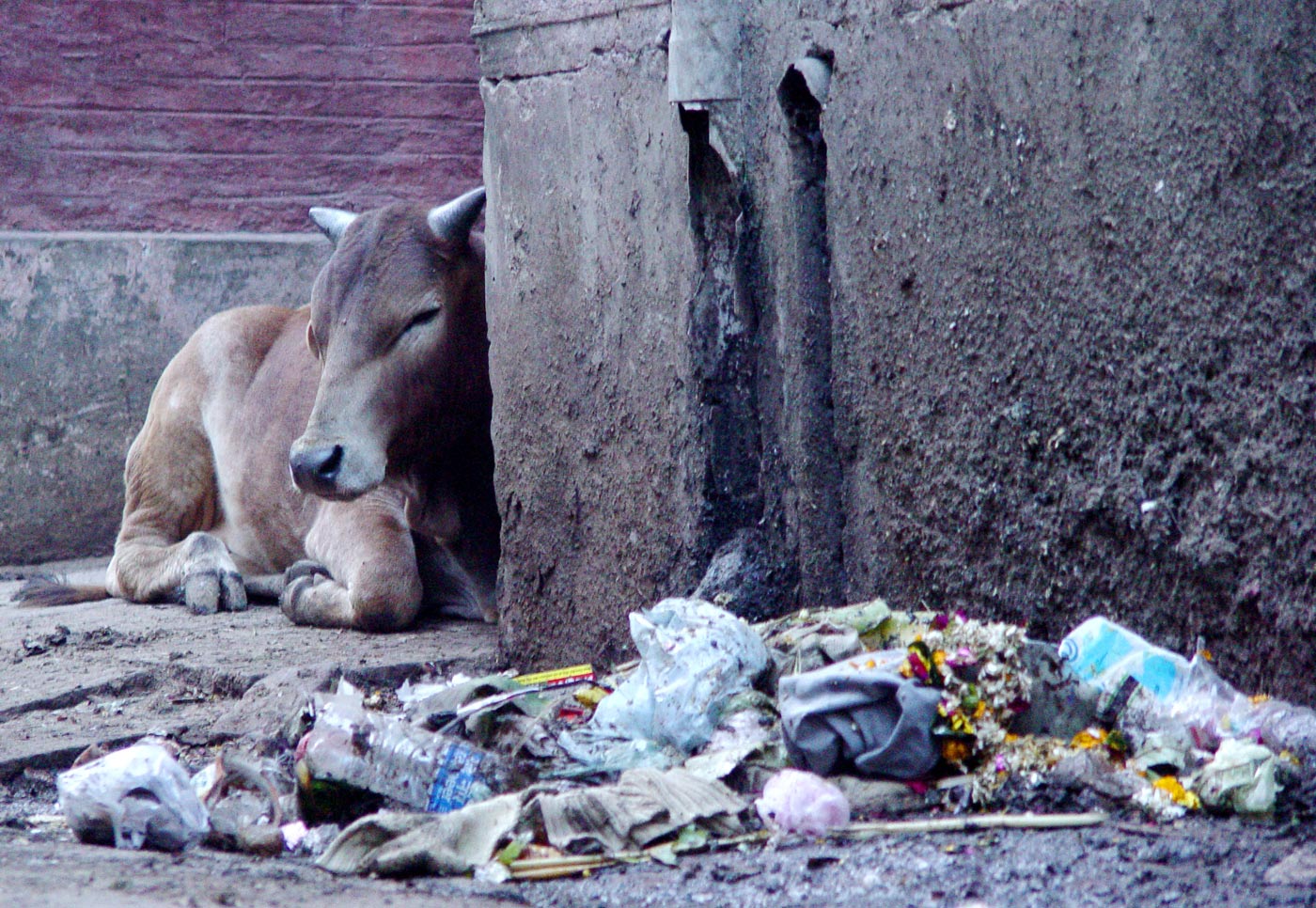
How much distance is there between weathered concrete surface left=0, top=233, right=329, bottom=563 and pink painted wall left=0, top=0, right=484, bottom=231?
0.20 meters

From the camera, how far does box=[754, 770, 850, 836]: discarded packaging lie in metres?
2.50

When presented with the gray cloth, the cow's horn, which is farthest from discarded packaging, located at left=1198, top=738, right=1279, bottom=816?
the cow's horn

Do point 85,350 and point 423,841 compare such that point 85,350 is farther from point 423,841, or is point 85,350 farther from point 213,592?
point 423,841

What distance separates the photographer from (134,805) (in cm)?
276

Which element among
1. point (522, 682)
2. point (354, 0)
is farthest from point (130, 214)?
point (522, 682)

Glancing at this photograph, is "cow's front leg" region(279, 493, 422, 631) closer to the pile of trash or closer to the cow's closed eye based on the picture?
the cow's closed eye

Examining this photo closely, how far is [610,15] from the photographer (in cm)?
377

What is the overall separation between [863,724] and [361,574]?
3048 millimetres

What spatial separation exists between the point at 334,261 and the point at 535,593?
1.49m

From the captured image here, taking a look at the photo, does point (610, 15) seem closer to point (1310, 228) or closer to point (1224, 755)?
point (1310, 228)

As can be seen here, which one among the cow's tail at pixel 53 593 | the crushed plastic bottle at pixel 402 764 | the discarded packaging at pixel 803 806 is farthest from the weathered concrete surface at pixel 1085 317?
the cow's tail at pixel 53 593

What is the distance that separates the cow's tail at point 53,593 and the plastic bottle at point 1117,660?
4.73 meters

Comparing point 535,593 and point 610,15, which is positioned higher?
point 610,15

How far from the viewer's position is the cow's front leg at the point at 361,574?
5320 millimetres
